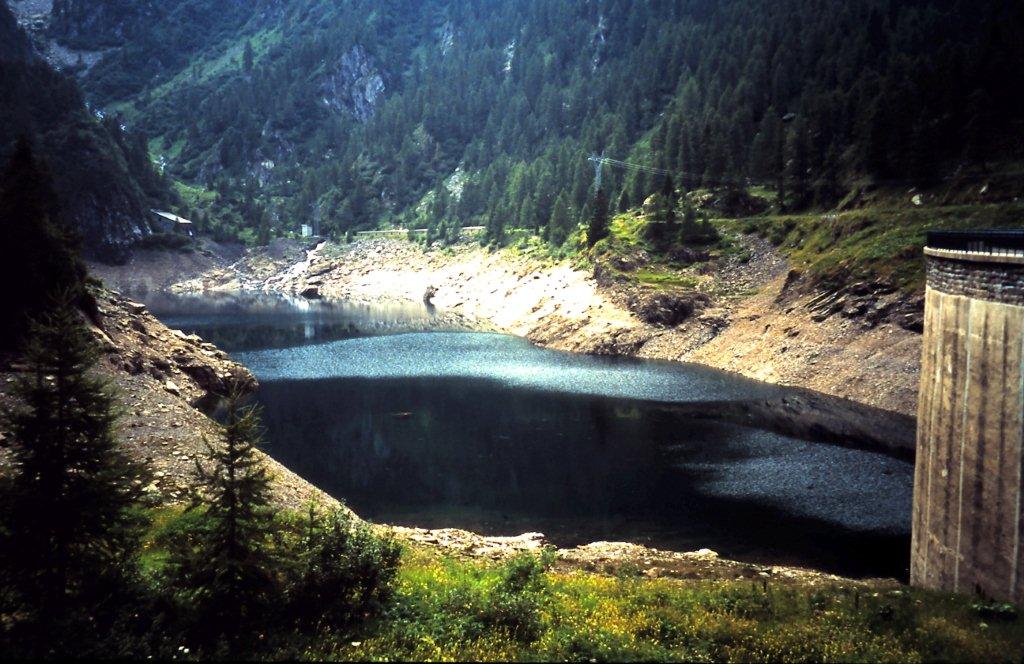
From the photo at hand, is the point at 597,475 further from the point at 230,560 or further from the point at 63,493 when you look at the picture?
the point at 63,493

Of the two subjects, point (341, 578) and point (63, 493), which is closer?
point (63, 493)

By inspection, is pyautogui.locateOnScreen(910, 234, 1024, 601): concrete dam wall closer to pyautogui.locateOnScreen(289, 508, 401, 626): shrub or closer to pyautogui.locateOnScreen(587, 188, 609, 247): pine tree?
pyautogui.locateOnScreen(289, 508, 401, 626): shrub

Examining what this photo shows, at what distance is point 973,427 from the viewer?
19.1 m

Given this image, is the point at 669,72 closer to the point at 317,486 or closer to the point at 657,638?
the point at 317,486

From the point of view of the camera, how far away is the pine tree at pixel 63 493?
43.8ft

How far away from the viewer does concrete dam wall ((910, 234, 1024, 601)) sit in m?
17.4

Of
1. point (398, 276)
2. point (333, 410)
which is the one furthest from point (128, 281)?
point (333, 410)

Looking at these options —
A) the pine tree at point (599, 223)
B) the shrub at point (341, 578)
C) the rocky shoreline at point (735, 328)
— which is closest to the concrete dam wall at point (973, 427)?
the shrub at point (341, 578)

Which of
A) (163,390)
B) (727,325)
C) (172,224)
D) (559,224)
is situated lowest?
(727,325)

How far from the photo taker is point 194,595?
13.7 metres

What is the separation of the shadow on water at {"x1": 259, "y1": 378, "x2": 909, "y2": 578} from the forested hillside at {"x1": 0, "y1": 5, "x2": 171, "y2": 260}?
11242 cm

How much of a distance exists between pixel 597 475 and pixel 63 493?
30406 millimetres

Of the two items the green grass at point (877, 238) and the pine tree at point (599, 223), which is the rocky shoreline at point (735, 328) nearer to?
the green grass at point (877, 238)

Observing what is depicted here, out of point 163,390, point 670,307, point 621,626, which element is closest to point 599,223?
point 670,307
